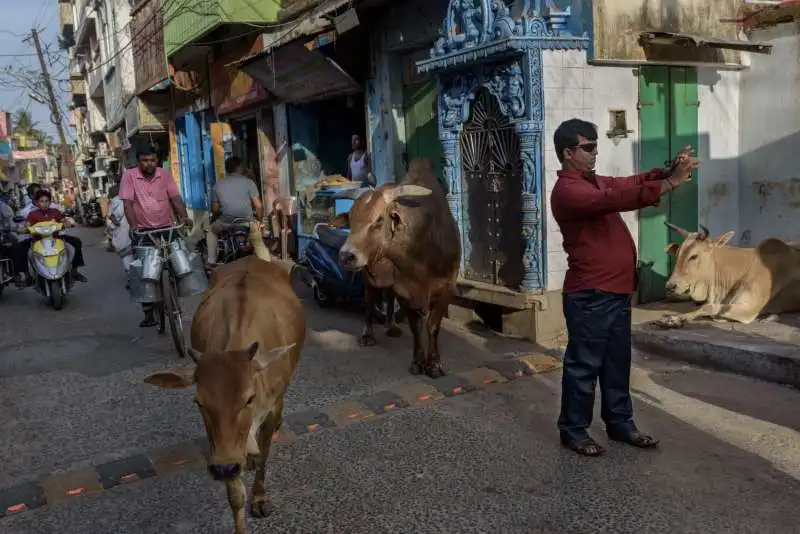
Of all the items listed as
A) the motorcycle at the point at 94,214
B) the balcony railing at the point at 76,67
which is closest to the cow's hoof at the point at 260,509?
the motorcycle at the point at 94,214

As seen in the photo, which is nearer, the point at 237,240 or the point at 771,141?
the point at 771,141

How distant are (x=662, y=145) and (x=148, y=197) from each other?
515 cm

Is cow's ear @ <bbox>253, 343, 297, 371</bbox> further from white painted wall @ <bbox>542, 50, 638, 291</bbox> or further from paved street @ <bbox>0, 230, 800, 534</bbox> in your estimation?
white painted wall @ <bbox>542, 50, 638, 291</bbox>

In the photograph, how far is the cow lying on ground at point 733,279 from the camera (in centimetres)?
667

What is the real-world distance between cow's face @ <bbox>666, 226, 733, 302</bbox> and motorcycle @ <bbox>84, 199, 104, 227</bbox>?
2883 centimetres

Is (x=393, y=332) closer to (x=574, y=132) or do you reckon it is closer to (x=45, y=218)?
(x=574, y=132)

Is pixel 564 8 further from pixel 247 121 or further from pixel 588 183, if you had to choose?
pixel 247 121

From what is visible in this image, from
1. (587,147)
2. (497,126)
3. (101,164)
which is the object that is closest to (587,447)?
(587,147)

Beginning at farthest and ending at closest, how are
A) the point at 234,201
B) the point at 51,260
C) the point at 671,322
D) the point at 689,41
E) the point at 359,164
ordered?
the point at 359,164, the point at 51,260, the point at 234,201, the point at 689,41, the point at 671,322

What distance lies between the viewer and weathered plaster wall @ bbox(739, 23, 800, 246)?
7598 mm

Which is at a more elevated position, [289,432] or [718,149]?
[718,149]

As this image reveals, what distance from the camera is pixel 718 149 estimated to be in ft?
26.6

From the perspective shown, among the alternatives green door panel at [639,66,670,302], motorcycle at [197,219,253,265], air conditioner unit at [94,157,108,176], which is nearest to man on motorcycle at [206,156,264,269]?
motorcycle at [197,219,253,265]

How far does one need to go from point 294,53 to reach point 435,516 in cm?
963
